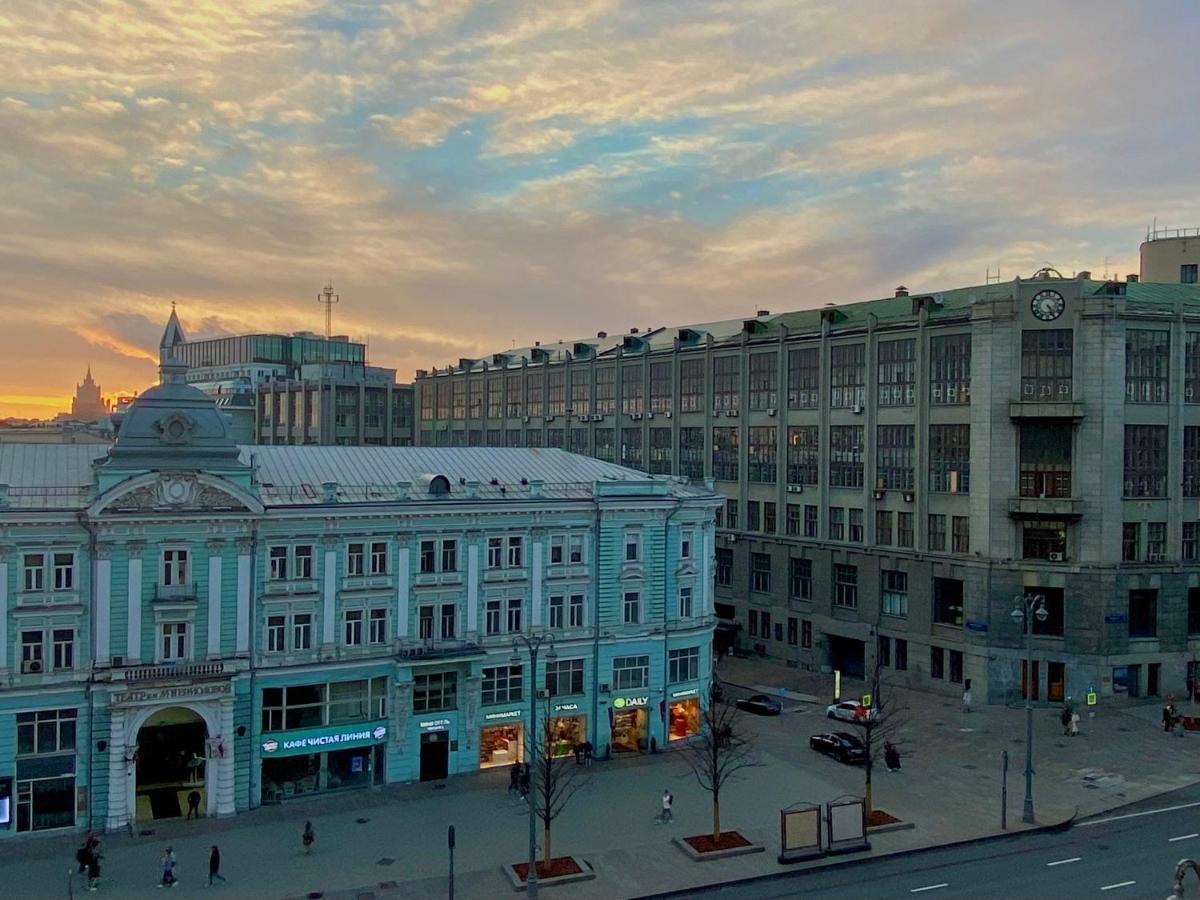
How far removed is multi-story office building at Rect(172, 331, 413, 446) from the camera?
152125 mm

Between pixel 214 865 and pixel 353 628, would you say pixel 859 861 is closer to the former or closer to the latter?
pixel 214 865

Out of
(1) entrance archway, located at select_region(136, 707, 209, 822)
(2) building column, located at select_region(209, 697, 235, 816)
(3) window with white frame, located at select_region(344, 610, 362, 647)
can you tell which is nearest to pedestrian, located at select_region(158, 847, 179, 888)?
(2) building column, located at select_region(209, 697, 235, 816)

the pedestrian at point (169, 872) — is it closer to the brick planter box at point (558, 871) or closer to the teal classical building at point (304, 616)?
the teal classical building at point (304, 616)

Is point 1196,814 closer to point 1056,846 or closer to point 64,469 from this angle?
point 1056,846

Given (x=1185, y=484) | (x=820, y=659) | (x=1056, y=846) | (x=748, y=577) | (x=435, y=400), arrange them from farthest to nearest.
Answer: (x=435, y=400) < (x=748, y=577) < (x=820, y=659) < (x=1185, y=484) < (x=1056, y=846)

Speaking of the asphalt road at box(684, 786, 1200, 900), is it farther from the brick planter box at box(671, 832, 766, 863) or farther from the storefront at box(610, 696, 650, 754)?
the storefront at box(610, 696, 650, 754)

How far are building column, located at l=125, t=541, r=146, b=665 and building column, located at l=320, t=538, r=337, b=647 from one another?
7.94 metres

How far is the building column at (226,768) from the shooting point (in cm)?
4566

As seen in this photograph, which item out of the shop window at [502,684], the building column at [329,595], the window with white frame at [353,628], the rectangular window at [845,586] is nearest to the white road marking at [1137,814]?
the shop window at [502,684]

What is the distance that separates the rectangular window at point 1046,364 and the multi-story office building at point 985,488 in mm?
121

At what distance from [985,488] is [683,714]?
26695 mm

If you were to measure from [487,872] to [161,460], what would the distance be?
2258cm

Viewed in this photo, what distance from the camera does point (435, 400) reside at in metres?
139

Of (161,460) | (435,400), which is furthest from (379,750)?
(435,400)
